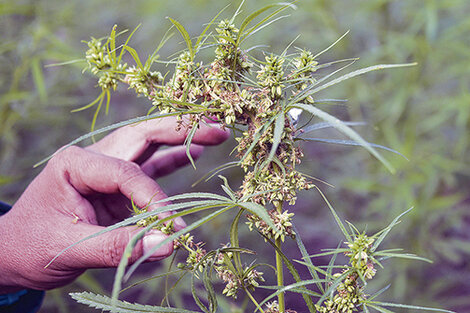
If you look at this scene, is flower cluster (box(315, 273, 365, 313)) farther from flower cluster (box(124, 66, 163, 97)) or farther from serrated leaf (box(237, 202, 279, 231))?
flower cluster (box(124, 66, 163, 97))

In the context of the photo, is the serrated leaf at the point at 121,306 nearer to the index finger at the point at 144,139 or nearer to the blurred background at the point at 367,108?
the index finger at the point at 144,139

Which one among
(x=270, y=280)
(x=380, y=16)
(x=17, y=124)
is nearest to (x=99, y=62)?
(x=17, y=124)

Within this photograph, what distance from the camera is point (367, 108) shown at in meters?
1.54

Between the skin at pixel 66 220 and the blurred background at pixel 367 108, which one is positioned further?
the blurred background at pixel 367 108

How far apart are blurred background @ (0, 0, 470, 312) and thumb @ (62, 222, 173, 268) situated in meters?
0.68

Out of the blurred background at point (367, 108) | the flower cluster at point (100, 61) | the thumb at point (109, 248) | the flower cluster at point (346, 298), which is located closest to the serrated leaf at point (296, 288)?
the flower cluster at point (346, 298)

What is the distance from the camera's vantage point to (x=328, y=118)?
287 mm

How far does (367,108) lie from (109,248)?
4.03ft

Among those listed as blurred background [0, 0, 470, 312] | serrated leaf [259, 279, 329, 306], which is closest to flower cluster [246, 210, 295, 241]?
serrated leaf [259, 279, 329, 306]

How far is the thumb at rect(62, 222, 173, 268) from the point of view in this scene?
46 centimetres

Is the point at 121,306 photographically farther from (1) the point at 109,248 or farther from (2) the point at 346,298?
(2) the point at 346,298

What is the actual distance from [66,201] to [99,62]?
0.23 m

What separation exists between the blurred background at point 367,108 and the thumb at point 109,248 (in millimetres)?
680

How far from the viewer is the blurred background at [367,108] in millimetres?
1284
